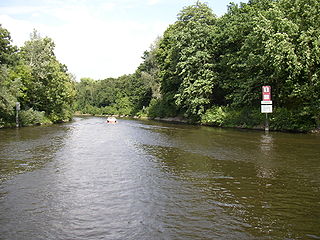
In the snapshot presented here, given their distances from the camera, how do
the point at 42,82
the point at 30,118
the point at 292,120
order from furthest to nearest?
the point at 42,82
the point at 30,118
the point at 292,120


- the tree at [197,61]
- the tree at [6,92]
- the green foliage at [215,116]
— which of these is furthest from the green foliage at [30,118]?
the green foliage at [215,116]

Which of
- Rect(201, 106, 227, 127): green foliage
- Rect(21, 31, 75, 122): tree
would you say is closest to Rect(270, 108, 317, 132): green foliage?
Rect(201, 106, 227, 127): green foliage

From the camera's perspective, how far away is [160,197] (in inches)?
343

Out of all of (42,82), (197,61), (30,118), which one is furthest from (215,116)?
(42,82)

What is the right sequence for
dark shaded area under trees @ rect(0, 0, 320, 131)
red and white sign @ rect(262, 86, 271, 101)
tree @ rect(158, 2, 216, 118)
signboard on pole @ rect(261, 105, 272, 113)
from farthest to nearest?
1. tree @ rect(158, 2, 216, 118)
2. red and white sign @ rect(262, 86, 271, 101)
3. signboard on pole @ rect(261, 105, 272, 113)
4. dark shaded area under trees @ rect(0, 0, 320, 131)

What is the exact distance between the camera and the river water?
6402mm

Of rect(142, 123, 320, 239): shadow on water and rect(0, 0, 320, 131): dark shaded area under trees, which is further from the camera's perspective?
rect(0, 0, 320, 131): dark shaded area under trees

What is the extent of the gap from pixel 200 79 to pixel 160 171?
30270 mm

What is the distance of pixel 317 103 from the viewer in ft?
86.6

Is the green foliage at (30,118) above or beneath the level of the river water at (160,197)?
above

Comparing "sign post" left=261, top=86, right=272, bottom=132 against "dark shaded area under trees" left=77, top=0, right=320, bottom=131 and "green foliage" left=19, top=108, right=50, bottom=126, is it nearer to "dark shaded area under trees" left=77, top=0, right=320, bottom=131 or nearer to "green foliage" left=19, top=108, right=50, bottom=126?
"dark shaded area under trees" left=77, top=0, right=320, bottom=131

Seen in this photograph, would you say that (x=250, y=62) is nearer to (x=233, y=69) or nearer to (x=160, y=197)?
→ (x=233, y=69)

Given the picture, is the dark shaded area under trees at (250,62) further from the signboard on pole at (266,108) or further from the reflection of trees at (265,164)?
the reflection of trees at (265,164)

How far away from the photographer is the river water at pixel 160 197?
21.0 ft
